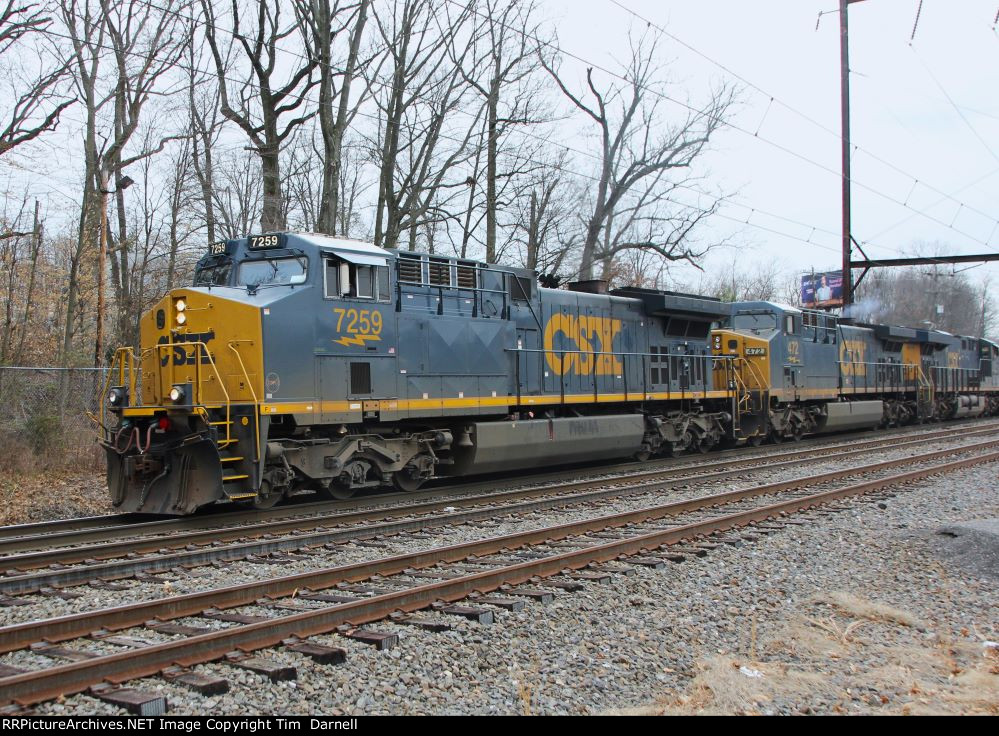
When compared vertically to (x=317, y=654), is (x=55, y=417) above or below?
above

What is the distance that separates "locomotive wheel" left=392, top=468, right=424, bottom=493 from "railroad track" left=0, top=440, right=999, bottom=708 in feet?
12.6

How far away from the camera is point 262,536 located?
29.5ft

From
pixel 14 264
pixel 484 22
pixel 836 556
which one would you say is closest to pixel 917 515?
pixel 836 556

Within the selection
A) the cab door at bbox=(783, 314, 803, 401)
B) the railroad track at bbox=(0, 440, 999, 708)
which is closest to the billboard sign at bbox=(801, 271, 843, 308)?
the cab door at bbox=(783, 314, 803, 401)

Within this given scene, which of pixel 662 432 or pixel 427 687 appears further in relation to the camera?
pixel 662 432

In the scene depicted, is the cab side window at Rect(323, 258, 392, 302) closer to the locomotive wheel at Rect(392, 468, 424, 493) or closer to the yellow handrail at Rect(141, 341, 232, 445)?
the yellow handrail at Rect(141, 341, 232, 445)

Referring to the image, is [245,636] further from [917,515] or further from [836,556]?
[917,515]

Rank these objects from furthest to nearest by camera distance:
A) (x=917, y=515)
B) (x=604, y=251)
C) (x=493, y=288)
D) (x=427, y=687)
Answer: (x=604, y=251) → (x=493, y=288) → (x=917, y=515) → (x=427, y=687)

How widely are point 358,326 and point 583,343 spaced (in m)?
5.73

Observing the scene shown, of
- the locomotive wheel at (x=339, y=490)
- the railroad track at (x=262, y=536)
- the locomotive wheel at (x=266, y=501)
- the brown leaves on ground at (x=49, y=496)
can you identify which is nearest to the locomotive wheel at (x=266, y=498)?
the locomotive wheel at (x=266, y=501)

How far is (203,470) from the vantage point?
964 centimetres

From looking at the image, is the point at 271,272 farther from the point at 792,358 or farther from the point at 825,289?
the point at 825,289

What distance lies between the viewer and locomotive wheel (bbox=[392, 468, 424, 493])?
12367mm

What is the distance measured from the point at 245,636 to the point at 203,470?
16.1 ft
